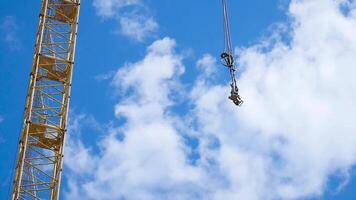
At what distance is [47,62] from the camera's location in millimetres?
56875

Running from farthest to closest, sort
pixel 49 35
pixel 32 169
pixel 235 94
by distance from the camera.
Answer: pixel 49 35, pixel 32 169, pixel 235 94

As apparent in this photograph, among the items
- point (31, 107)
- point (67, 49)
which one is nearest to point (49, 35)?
point (67, 49)

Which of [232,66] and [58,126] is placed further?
[58,126]

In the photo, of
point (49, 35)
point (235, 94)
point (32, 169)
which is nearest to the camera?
point (235, 94)

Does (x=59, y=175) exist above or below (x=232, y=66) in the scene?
below

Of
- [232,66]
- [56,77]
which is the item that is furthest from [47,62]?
[232,66]

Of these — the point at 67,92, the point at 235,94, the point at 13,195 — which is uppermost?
the point at 67,92

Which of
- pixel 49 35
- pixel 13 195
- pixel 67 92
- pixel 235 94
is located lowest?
pixel 13 195

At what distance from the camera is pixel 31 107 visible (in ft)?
180

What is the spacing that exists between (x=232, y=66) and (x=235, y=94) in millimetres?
2949

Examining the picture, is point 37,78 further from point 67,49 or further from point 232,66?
point 232,66

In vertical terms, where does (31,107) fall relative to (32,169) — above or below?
above

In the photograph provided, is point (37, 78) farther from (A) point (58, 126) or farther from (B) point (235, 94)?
(B) point (235, 94)

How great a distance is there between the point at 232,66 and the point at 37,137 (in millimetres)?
13627
